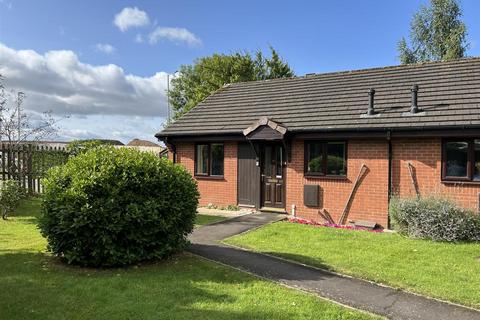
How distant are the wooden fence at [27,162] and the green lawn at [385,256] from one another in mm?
10844

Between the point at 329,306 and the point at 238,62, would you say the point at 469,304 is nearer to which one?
the point at 329,306

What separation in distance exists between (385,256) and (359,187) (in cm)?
433

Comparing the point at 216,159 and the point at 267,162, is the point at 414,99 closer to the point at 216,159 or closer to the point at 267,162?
the point at 267,162

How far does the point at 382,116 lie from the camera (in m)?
11.8

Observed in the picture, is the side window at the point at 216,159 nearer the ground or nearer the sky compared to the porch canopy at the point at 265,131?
nearer the ground

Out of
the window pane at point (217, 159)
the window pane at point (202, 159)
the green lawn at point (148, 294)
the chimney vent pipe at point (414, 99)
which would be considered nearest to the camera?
the green lawn at point (148, 294)

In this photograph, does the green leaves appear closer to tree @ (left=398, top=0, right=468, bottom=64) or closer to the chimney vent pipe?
Answer: the chimney vent pipe

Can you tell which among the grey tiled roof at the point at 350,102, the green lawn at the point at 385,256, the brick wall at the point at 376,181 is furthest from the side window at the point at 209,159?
the green lawn at the point at 385,256

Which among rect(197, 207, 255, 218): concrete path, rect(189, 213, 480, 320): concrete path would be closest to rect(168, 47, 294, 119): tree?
rect(197, 207, 255, 218): concrete path

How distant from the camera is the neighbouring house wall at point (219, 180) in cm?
1468

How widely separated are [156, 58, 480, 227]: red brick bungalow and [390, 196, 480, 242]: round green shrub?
2.91ft

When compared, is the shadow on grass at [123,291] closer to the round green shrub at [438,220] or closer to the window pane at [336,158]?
the round green shrub at [438,220]

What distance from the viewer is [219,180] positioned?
15070 millimetres

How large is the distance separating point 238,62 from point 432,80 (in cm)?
2371
